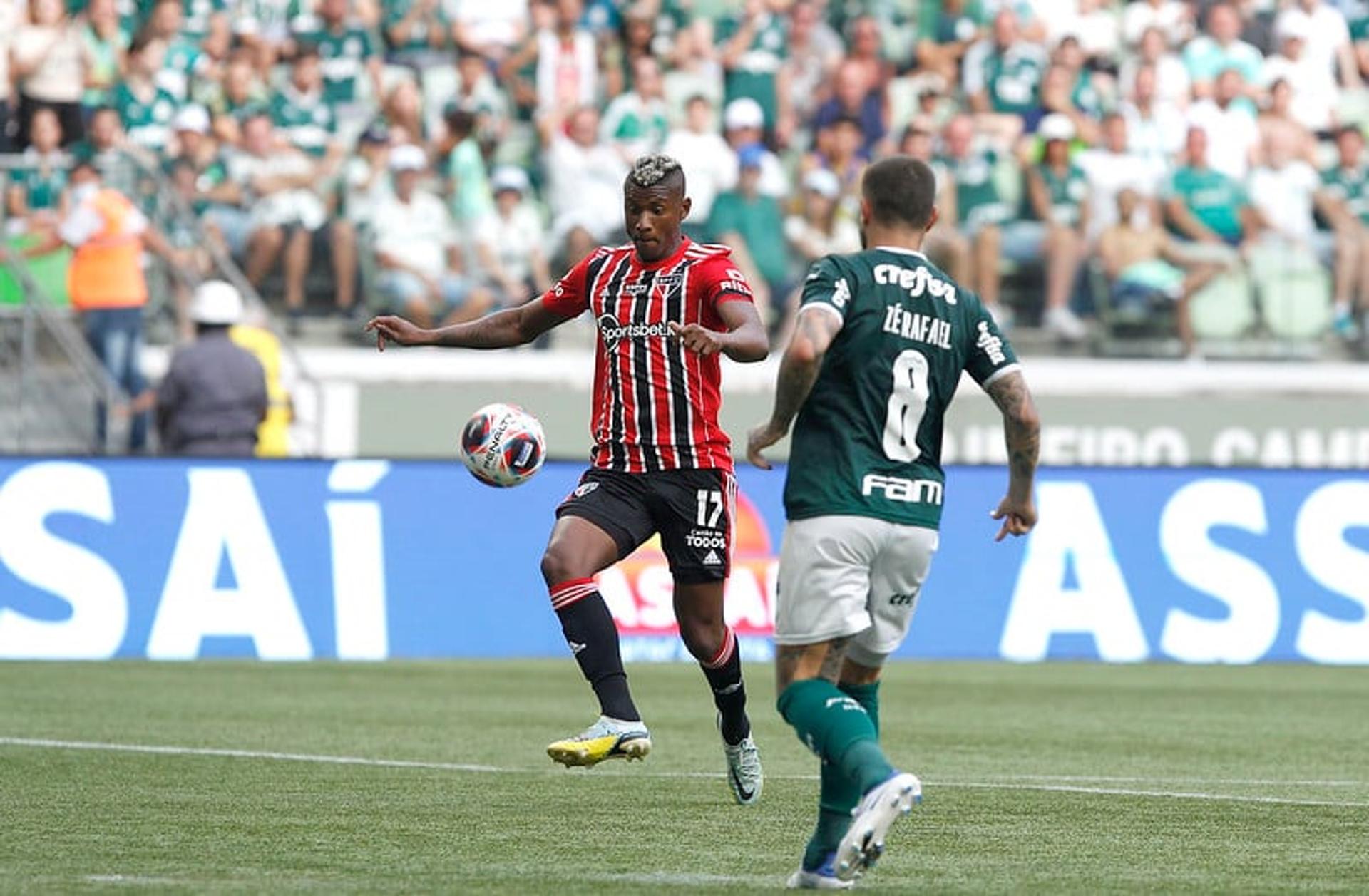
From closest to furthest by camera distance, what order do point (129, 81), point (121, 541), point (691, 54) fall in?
point (121, 541), point (129, 81), point (691, 54)

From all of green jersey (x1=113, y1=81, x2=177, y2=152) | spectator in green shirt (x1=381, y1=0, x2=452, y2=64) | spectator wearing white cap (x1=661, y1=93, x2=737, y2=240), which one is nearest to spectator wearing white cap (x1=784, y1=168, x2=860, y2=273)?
spectator wearing white cap (x1=661, y1=93, x2=737, y2=240)

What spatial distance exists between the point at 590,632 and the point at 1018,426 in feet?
8.18

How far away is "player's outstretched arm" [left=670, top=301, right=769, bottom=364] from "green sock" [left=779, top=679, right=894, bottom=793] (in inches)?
41.2

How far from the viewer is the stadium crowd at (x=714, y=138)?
20.7 metres

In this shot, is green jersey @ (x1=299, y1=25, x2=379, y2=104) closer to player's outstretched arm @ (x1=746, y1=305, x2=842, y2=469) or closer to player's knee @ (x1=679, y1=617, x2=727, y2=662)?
player's knee @ (x1=679, y1=617, x2=727, y2=662)

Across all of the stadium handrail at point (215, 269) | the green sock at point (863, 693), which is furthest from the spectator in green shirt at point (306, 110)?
the green sock at point (863, 693)

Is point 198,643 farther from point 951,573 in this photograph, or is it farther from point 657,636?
point 951,573

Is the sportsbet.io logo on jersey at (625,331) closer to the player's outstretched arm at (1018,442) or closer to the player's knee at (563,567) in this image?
the player's knee at (563,567)

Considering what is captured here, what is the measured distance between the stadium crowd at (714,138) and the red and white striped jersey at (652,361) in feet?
35.4

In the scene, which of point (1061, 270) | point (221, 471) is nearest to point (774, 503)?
point (221, 471)

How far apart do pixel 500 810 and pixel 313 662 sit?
7981 millimetres

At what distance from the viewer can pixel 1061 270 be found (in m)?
22.2

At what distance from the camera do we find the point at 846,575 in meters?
7.06

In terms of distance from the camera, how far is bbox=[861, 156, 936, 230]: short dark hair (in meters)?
7.18
